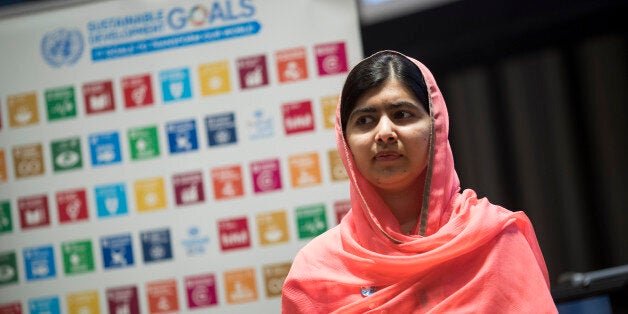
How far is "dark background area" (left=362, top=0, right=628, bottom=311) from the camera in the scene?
4.83 meters

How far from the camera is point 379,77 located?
195cm

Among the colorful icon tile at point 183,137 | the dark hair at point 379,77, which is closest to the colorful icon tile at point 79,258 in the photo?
the colorful icon tile at point 183,137

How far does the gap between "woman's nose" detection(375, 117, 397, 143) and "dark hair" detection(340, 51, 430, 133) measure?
11 cm

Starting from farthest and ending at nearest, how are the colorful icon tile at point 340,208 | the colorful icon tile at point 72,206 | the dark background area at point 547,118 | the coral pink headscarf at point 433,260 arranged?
the dark background area at point 547,118, the colorful icon tile at point 72,206, the colorful icon tile at point 340,208, the coral pink headscarf at point 433,260

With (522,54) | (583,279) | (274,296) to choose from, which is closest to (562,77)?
(522,54)

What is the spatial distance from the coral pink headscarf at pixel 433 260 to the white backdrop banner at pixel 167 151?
1.14 m

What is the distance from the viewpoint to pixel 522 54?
497 centimetres

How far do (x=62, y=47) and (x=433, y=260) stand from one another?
2028 millimetres

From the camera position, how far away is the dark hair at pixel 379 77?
196cm

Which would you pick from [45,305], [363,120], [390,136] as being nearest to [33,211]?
[45,305]

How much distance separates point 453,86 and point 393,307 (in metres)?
3.36

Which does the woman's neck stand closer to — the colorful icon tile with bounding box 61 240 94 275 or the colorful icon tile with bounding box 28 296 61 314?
the colorful icon tile with bounding box 61 240 94 275

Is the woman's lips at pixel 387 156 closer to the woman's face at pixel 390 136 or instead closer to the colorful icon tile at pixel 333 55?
the woman's face at pixel 390 136

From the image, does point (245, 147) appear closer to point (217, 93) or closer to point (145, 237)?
point (217, 93)
